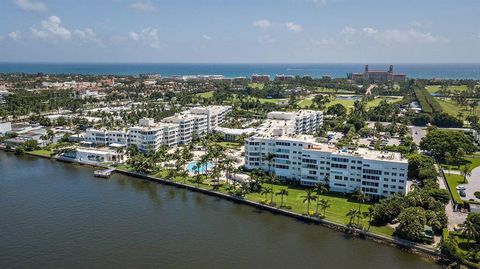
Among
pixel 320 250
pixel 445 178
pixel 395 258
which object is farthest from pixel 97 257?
pixel 445 178

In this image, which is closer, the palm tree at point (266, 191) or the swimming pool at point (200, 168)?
the palm tree at point (266, 191)

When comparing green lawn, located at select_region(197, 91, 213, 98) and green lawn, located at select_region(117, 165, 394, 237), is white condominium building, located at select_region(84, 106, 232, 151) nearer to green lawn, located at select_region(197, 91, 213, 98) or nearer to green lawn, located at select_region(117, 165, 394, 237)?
green lawn, located at select_region(117, 165, 394, 237)

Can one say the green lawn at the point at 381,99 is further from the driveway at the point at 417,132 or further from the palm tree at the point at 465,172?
the palm tree at the point at 465,172

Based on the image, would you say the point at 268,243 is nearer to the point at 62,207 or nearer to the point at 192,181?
the point at 192,181

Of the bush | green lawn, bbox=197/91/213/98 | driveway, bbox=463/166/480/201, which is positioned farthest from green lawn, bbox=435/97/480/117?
the bush

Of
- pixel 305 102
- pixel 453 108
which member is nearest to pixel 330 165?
pixel 305 102

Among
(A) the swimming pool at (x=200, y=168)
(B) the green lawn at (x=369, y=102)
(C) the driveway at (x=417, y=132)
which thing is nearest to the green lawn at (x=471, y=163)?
(C) the driveway at (x=417, y=132)

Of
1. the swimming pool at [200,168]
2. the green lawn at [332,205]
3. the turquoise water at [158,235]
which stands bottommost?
the turquoise water at [158,235]
